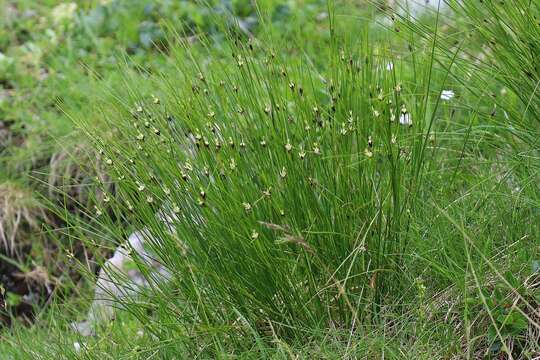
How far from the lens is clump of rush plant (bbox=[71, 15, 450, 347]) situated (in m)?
2.21

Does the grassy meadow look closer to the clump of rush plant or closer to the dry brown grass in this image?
Result: the clump of rush plant

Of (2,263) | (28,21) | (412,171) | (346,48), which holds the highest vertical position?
(346,48)

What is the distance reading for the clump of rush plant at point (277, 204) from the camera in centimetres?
221

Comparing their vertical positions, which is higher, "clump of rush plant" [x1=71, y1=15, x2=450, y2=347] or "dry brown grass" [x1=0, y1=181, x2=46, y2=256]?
"clump of rush plant" [x1=71, y1=15, x2=450, y2=347]

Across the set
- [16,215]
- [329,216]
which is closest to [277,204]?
[329,216]

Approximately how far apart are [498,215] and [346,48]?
61cm

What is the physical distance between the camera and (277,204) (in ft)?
7.12

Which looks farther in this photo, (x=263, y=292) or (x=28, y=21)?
(x=28, y=21)

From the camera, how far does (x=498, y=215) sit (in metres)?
2.31

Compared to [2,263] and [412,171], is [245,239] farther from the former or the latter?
[2,263]

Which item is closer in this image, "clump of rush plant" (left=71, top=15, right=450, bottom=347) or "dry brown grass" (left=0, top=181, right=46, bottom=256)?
"clump of rush plant" (left=71, top=15, right=450, bottom=347)

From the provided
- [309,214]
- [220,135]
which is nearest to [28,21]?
[220,135]

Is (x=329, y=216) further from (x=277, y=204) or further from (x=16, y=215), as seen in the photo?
(x=16, y=215)

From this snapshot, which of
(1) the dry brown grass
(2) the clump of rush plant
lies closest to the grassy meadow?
(2) the clump of rush plant
